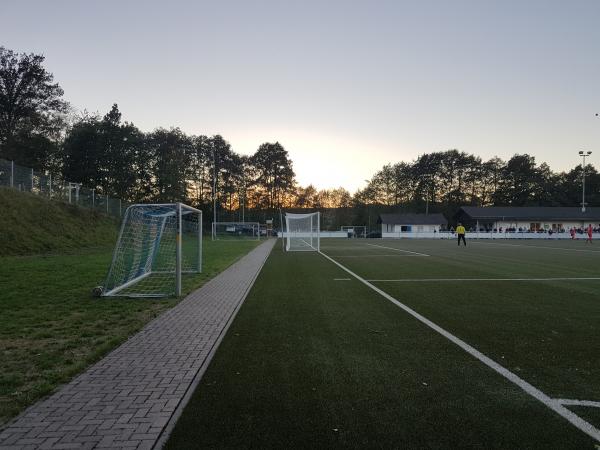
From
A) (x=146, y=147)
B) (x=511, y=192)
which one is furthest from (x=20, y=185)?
(x=511, y=192)

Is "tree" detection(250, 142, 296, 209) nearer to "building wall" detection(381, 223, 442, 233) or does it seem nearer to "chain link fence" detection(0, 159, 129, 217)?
"building wall" detection(381, 223, 442, 233)

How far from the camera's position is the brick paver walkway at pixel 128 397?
3213mm

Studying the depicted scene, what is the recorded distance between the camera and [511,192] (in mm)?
88875

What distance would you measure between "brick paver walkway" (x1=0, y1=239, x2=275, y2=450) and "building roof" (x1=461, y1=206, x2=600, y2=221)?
234 ft

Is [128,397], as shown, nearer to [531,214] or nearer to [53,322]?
[53,322]

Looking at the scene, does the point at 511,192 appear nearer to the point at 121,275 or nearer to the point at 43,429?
the point at 121,275

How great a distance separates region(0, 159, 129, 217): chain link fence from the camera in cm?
2736

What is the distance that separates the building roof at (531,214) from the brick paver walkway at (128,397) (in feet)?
234

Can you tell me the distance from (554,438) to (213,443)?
2.51 metres

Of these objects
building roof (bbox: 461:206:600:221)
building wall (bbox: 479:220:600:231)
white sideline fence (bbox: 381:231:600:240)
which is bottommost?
white sideline fence (bbox: 381:231:600:240)

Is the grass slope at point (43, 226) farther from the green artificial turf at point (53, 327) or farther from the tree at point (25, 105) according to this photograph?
the tree at point (25, 105)

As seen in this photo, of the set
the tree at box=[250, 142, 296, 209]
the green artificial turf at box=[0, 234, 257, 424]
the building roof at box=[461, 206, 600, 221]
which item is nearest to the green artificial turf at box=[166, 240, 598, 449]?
the green artificial turf at box=[0, 234, 257, 424]

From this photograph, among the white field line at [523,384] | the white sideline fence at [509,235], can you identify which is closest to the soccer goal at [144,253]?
the white field line at [523,384]

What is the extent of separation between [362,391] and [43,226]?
26935 mm
